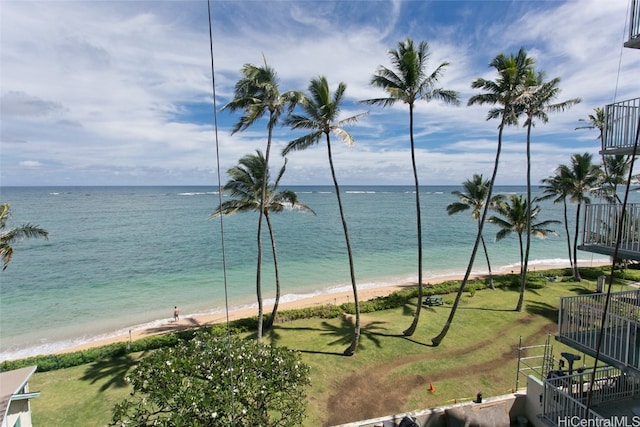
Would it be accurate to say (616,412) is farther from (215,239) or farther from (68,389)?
(215,239)

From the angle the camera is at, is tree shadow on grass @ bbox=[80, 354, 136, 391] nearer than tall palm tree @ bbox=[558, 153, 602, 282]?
Yes

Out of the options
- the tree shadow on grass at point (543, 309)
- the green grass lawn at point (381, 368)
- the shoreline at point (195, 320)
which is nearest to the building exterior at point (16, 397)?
the green grass lawn at point (381, 368)

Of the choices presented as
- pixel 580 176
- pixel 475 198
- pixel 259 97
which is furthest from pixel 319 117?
pixel 580 176

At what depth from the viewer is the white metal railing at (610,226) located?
8.20 m

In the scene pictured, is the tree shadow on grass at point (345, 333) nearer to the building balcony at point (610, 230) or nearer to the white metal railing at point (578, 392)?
the white metal railing at point (578, 392)

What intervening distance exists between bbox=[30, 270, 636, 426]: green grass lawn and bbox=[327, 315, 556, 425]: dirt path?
34mm

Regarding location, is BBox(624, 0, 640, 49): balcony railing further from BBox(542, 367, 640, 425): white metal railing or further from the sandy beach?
the sandy beach

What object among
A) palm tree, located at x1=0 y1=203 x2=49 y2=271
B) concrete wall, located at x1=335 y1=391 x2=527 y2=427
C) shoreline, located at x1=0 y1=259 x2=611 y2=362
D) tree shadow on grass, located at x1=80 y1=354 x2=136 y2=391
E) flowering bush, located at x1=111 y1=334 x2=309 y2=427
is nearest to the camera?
flowering bush, located at x1=111 y1=334 x2=309 y2=427

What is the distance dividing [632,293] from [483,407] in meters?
5.13

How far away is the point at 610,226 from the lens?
871cm

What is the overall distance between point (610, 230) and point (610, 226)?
102 millimetres

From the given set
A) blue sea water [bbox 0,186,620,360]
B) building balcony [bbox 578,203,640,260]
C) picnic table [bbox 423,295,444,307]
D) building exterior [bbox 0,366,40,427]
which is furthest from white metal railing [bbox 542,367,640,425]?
blue sea water [bbox 0,186,620,360]

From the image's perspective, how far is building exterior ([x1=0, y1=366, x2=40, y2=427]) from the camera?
317 inches

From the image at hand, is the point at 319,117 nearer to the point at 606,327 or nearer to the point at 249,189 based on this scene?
the point at 249,189
